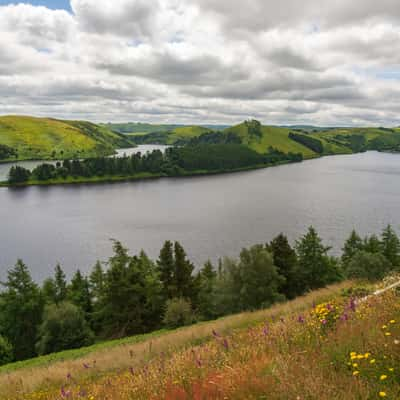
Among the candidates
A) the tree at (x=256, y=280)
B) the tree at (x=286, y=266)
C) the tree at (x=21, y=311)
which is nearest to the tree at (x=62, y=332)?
the tree at (x=21, y=311)

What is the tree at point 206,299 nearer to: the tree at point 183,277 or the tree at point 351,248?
the tree at point 183,277

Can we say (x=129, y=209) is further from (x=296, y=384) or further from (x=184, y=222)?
(x=296, y=384)

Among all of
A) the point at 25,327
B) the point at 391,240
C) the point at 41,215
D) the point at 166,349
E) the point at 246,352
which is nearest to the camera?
the point at 246,352

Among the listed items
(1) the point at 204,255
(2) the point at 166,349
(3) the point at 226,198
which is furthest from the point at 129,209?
(2) the point at 166,349

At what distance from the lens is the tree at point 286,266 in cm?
3853

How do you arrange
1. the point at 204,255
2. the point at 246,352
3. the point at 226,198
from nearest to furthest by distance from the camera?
the point at 246,352 → the point at 204,255 → the point at 226,198

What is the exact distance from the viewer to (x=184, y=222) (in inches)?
3474

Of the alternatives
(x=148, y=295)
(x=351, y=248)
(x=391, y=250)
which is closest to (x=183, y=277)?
(x=148, y=295)

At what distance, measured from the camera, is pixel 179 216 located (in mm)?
95125

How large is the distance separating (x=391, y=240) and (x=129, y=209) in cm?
7755

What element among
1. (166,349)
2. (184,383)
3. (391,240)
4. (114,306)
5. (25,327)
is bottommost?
(25,327)

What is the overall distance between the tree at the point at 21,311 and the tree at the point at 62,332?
7577mm

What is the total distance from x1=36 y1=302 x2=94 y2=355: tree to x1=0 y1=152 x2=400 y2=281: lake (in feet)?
98.4

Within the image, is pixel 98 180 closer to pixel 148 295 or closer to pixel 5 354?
pixel 148 295
